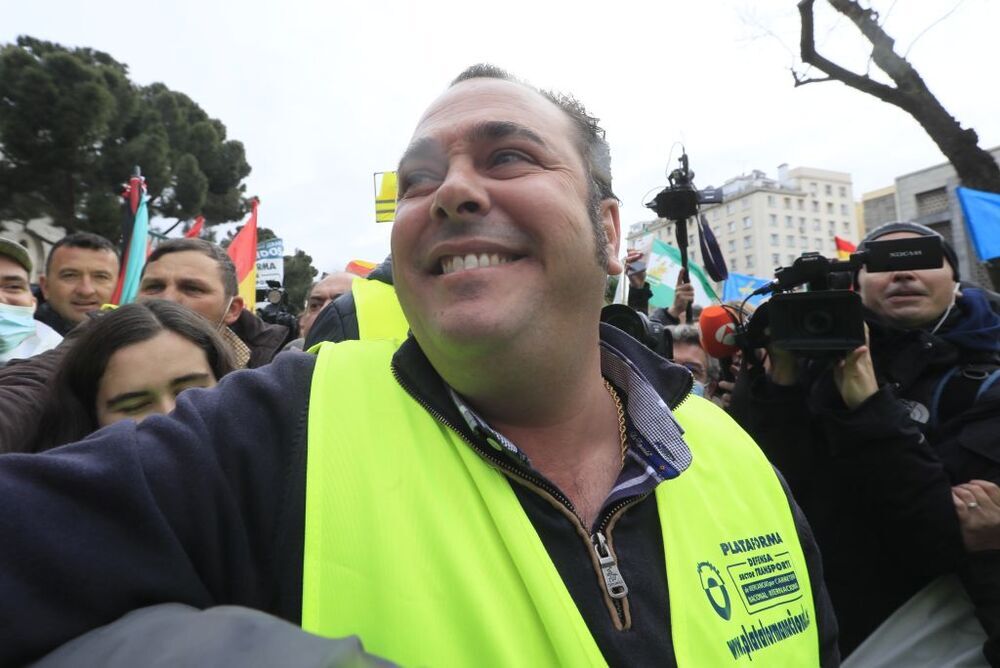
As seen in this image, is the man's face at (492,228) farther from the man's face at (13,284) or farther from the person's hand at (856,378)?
the man's face at (13,284)

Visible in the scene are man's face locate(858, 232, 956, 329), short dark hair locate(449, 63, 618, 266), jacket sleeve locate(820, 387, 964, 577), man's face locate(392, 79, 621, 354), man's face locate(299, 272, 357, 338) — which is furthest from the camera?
man's face locate(299, 272, 357, 338)

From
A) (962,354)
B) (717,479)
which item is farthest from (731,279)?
(717,479)

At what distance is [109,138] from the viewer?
22.0m

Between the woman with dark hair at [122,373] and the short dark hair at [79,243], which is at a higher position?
the short dark hair at [79,243]

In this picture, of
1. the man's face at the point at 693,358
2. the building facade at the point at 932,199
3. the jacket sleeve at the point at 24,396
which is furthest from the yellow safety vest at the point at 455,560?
the building facade at the point at 932,199

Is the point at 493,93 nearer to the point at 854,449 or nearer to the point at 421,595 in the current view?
the point at 421,595

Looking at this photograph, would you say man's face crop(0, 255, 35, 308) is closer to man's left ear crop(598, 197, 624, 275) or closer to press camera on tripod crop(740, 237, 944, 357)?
man's left ear crop(598, 197, 624, 275)

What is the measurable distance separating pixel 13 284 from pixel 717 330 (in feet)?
10.5

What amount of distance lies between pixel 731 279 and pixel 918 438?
9670 millimetres

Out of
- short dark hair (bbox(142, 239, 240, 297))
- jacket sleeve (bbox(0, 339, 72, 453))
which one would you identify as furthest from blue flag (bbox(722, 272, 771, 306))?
jacket sleeve (bbox(0, 339, 72, 453))

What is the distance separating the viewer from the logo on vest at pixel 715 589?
1166 mm

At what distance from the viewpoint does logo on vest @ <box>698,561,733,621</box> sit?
1.17m

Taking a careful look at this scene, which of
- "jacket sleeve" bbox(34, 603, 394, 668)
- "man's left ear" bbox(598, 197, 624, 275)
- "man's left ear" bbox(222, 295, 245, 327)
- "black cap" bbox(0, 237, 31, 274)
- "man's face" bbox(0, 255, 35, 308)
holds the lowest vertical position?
"jacket sleeve" bbox(34, 603, 394, 668)

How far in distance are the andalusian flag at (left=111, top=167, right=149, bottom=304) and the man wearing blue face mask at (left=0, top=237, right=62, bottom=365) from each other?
230 centimetres
